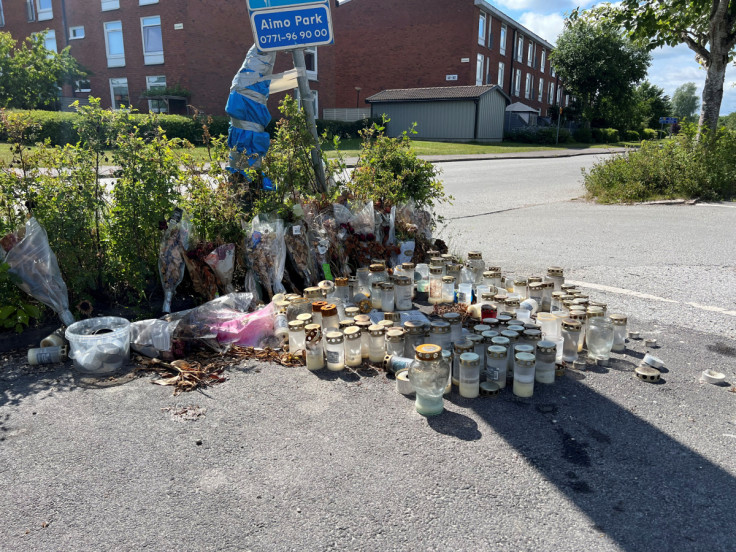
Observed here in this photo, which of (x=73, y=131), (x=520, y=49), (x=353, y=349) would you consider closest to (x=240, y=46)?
(x=73, y=131)

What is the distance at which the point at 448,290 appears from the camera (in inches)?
201

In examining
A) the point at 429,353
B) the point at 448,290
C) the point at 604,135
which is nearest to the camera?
the point at 429,353

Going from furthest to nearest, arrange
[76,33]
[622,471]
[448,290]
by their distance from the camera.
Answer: [76,33]
[448,290]
[622,471]

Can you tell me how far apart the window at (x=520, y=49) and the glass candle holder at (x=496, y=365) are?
4836 cm

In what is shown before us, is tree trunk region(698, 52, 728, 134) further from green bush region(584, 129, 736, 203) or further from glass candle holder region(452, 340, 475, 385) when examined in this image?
glass candle holder region(452, 340, 475, 385)

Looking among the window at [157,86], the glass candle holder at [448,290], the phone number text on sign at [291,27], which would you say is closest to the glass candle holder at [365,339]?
the glass candle holder at [448,290]

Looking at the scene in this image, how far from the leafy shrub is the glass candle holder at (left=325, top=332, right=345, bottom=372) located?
129 ft

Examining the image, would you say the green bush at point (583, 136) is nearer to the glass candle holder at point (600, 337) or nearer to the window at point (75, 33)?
the window at point (75, 33)

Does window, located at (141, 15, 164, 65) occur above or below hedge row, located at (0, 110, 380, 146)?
above

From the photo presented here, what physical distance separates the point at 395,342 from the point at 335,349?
17.3 inches

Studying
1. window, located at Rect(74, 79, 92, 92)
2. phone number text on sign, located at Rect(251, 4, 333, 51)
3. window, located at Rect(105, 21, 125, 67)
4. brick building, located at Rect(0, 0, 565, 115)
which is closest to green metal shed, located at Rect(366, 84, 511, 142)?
brick building, located at Rect(0, 0, 565, 115)

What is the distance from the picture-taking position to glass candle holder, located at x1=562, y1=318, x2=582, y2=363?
3851 mm

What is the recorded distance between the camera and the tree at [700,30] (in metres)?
11.9

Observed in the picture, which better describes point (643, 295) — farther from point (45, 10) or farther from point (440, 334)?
point (45, 10)
